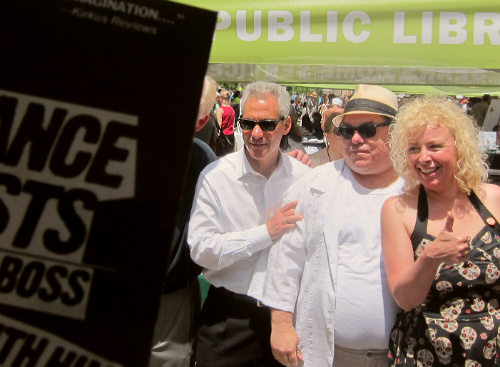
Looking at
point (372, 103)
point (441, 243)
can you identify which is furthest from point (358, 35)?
point (441, 243)

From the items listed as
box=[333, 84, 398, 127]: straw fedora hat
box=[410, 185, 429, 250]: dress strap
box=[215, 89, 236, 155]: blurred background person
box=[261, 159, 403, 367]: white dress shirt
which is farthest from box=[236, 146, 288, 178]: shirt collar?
box=[215, 89, 236, 155]: blurred background person

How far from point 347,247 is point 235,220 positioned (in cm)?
57

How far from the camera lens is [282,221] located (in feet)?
7.92

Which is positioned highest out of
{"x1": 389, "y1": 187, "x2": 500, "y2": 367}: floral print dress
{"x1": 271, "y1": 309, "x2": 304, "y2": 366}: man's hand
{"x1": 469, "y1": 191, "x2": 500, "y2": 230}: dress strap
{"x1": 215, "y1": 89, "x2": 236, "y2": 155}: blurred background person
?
{"x1": 215, "y1": 89, "x2": 236, "y2": 155}: blurred background person

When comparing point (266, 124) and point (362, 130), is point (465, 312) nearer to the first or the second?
point (362, 130)

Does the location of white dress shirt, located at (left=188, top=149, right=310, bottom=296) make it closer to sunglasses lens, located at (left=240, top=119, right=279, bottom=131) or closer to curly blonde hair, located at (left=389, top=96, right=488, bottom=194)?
sunglasses lens, located at (left=240, top=119, right=279, bottom=131)

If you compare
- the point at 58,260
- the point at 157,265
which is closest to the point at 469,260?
the point at 157,265

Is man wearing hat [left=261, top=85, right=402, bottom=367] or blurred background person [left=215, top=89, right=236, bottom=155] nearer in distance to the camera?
man wearing hat [left=261, top=85, right=402, bottom=367]

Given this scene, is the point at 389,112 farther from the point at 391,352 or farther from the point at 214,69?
the point at 391,352

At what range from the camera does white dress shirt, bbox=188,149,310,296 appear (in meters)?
2.45

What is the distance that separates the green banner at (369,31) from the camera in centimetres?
183

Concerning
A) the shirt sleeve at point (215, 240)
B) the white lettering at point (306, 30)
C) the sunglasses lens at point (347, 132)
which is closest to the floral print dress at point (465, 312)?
the sunglasses lens at point (347, 132)

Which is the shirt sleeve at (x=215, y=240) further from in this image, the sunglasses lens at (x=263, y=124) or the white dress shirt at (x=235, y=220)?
the sunglasses lens at (x=263, y=124)

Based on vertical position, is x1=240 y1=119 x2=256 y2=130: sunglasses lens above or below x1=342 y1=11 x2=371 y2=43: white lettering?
below
